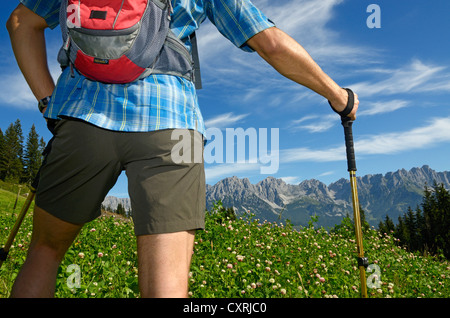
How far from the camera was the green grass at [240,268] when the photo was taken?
425 cm

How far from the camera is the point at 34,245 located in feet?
7.13

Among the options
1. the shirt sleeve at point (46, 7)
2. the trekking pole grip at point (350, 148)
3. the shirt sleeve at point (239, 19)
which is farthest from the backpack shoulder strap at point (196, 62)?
the trekking pole grip at point (350, 148)

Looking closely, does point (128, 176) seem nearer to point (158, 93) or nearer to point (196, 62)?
point (158, 93)

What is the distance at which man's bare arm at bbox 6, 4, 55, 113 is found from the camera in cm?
253

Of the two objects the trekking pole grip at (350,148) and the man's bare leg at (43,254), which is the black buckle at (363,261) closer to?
the trekking pole grip at (350,148)

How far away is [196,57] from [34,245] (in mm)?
1679

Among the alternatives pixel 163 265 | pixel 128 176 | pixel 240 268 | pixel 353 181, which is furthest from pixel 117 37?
pixel 240 268

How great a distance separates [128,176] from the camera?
6.11ft

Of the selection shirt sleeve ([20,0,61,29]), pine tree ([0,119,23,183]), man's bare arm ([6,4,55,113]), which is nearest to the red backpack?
shirt sleeve ([20,0,61,29])

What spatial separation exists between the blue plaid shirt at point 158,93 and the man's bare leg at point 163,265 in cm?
62

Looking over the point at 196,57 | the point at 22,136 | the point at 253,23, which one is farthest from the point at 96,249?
the point at 22,136

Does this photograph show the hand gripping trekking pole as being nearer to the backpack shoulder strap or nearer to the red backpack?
the backpack shoulder strap

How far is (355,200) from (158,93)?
2347 mm

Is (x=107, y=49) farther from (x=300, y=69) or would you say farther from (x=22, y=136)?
(x=22, y=136)
